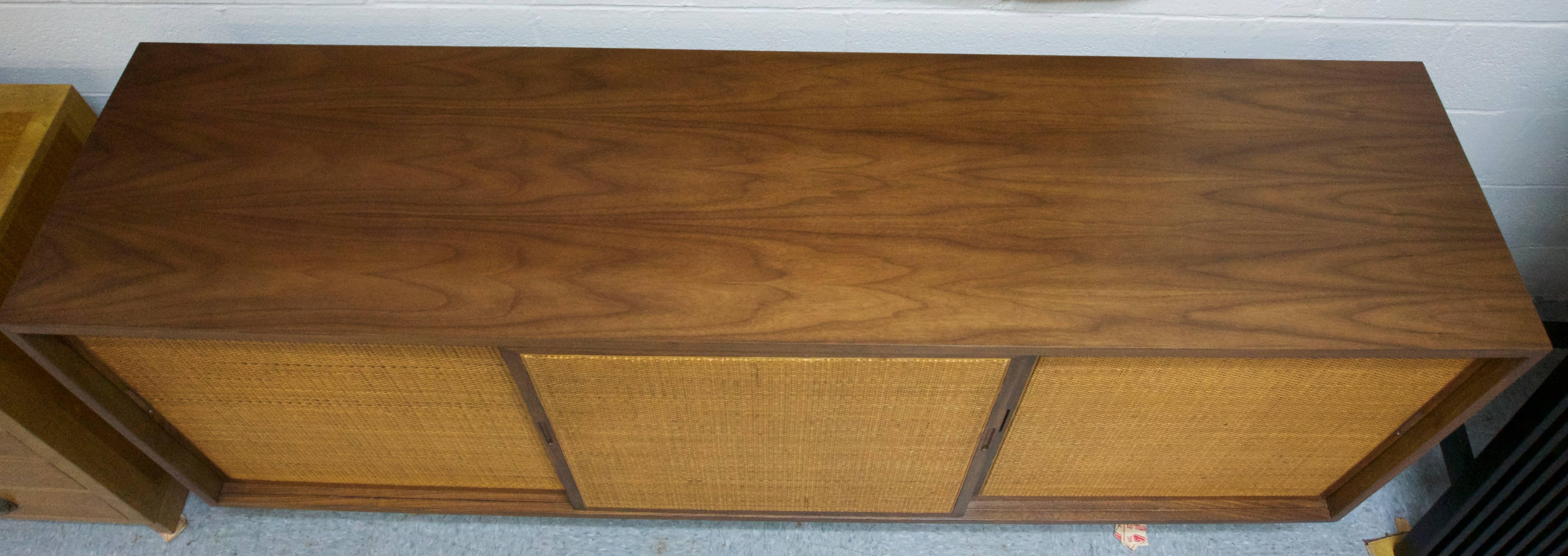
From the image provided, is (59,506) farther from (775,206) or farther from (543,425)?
(775,206)

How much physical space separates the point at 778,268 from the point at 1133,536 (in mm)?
815

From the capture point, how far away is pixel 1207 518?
4.00 ft

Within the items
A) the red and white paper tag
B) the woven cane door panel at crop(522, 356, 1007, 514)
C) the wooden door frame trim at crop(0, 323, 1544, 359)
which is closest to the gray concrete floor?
the red and white paper tag

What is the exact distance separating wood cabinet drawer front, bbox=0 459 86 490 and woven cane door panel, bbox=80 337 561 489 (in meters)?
0.18

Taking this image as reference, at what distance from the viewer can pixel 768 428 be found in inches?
40.0

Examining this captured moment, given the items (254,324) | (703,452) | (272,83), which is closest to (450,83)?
(272,83)

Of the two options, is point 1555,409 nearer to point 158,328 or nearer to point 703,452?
point 703,452

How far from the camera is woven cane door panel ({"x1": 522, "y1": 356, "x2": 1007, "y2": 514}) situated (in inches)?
35.0

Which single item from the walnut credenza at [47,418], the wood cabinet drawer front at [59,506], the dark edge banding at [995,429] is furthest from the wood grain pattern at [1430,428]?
the wood cabinet drawer front at [59,506]

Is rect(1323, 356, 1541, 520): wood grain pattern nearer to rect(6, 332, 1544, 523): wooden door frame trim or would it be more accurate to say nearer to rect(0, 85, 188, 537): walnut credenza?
rect(6, 332, 1544, 523): wooden door frame trim

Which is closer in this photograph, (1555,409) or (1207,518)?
(1555,409)

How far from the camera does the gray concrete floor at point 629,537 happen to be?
4.33ft

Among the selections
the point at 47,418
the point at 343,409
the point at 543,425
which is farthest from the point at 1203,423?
the point at 47,418

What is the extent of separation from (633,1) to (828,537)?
80 centimetres
